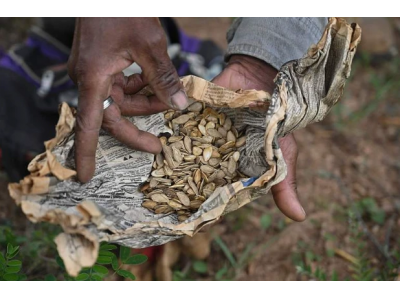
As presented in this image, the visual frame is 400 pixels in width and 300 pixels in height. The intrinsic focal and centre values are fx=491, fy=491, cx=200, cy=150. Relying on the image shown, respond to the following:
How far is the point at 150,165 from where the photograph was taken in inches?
48.1

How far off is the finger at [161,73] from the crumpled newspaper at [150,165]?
103 millimetres

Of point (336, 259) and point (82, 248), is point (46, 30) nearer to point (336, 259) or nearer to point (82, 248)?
point (82, 248)

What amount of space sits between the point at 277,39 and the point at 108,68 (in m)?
0.53

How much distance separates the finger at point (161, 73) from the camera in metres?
1.05

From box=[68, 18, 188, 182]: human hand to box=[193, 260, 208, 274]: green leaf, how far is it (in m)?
0.68

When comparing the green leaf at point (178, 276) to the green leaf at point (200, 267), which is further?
the green leaf at point (200, 267)

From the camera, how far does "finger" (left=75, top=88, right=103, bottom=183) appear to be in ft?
3.37

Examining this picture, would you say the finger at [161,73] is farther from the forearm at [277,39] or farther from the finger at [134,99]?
the forearm at [277,39]

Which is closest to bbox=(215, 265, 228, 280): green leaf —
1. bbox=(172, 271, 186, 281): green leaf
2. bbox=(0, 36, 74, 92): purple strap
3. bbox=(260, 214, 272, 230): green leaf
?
bbox=(172, 271, 186, 281): green leaf

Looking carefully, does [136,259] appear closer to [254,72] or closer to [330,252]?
[254,72]

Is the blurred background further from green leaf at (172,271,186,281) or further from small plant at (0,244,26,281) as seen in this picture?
small plant at (0,244,26,281)

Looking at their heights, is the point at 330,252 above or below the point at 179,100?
below

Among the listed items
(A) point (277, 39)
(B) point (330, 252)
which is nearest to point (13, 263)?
(A) point (277, 39)

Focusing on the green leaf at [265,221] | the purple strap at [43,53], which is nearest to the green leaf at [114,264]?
the green leaf at [265,221]
